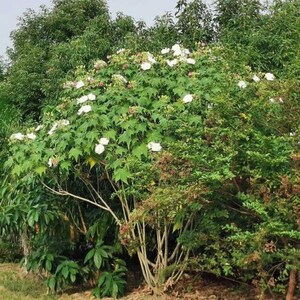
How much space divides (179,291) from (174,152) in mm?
1780

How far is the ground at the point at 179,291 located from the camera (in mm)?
5324

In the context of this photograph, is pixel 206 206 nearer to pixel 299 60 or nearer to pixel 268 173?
pixel 268 173

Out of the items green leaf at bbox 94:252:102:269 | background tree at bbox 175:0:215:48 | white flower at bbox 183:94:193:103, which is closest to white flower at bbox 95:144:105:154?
white flower at bbox 183:94:193:103

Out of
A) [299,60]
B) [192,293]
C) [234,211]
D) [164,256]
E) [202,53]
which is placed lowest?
[192,293]

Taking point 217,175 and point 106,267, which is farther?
point 106,267

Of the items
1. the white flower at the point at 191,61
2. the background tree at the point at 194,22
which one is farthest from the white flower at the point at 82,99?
the background tree at the point at 194,22

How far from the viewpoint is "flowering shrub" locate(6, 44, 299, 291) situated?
12.9 feet

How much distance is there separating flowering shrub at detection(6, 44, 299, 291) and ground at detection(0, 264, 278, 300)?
16 centimetres

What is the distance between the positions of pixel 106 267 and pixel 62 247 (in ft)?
1.82

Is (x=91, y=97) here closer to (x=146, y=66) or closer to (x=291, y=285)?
(x=146, y=66)

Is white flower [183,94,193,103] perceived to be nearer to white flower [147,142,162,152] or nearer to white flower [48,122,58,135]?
white flower [147,142,162,152]

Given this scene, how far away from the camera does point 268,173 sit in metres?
3.84

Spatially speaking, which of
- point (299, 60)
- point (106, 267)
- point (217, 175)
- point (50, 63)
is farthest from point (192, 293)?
point (50, 63)

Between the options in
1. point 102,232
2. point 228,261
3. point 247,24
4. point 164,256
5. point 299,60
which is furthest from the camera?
point 247,24
